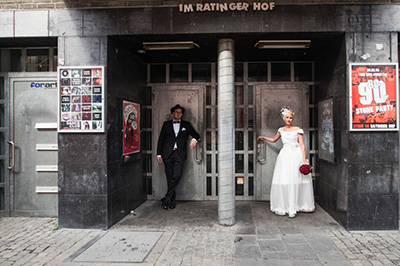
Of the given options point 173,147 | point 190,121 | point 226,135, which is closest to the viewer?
point 226,135

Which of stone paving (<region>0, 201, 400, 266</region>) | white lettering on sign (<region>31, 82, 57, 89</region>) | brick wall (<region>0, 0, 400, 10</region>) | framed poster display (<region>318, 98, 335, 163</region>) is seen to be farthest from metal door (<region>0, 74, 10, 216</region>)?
framed poster display (<region>318, 98, 335, 163</region>)

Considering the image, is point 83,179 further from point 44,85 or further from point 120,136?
point 44,85

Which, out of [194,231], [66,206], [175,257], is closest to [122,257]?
[175,257]

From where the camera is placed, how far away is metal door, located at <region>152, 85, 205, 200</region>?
642 cm

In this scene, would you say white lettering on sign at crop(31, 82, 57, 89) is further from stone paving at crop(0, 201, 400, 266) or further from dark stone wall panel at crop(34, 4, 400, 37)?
stone paving at crop(0, 201, 400, 266)

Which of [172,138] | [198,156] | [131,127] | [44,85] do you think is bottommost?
[198,156]

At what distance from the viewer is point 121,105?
5.15m

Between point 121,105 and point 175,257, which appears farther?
point 121,105

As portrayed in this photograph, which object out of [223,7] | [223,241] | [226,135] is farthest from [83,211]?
[223,7]

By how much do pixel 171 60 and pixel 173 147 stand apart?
2150 mm

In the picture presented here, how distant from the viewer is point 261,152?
6.27 meters

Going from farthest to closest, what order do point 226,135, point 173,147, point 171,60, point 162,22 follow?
1. point 171,60
2. point 173,147
3. point 226,135
4. point 162,22

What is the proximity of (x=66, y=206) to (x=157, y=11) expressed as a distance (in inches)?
157

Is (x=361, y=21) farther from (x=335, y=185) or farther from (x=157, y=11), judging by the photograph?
(x=157, y=11)
